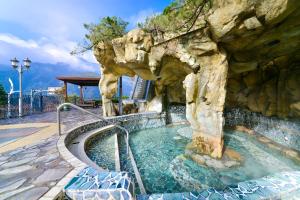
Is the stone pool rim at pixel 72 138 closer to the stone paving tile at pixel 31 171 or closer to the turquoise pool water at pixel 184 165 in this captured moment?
the stone paving tile at pixel 31 171

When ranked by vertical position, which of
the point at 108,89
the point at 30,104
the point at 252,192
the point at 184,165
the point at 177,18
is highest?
the point at 177,18

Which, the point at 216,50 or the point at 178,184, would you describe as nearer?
the point at 178,184

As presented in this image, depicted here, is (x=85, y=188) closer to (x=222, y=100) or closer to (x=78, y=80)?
(x=222, y=100)

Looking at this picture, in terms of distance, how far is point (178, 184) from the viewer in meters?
4.74

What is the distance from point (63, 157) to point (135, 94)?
1073 cm

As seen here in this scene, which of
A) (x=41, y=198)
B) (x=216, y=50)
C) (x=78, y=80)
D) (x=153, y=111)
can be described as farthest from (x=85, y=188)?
(x=78, y=80)

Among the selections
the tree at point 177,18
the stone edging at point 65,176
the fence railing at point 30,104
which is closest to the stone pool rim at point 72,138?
Result: the stone edging at point 65,176

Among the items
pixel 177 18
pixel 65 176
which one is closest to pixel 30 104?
pixel 177 18

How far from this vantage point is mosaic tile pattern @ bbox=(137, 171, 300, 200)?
93.7 inches

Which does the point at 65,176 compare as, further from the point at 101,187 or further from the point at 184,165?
the point at 184,165

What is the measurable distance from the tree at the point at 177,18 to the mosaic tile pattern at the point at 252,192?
438 cm

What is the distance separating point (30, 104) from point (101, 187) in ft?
45.3

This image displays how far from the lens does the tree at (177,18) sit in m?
5.46

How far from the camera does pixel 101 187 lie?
2.08 meters
